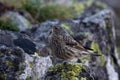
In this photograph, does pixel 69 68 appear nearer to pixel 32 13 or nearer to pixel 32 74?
pixel 32 74

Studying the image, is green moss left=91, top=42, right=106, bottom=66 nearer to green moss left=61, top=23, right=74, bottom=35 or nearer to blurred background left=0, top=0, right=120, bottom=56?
green moss left=61, top=23, right=74, bottom=35

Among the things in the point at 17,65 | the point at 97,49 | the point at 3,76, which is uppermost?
the point at 97,49

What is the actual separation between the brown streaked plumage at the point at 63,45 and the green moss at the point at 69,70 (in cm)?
96

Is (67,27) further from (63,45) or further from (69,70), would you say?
(69,70)

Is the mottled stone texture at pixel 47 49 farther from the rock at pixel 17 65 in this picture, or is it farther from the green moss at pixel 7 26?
the green moss at pixel 7 26

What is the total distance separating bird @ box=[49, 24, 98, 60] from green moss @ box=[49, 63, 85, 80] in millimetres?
959

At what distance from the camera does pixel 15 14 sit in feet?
29.3

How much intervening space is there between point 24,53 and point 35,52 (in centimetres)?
54

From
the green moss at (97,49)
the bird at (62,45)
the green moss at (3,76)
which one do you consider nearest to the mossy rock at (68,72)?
the green moss at (3,76)

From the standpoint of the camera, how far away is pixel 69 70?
5426 millimetres

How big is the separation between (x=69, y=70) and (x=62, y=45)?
3.66 feet

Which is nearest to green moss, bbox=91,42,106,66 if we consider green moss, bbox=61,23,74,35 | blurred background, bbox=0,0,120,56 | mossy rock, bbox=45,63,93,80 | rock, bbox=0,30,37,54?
green moss, bbox=61,23,74,35

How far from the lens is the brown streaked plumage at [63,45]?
6.47 metres

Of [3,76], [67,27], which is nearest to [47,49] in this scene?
[67,27]
